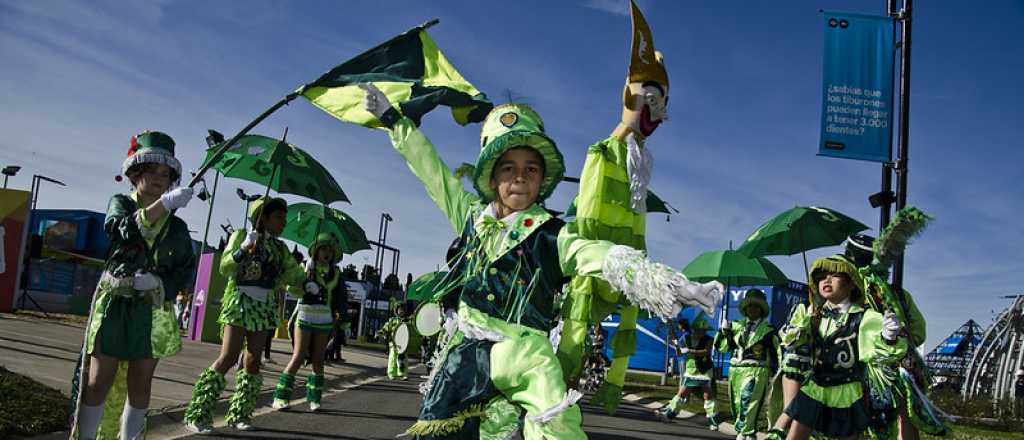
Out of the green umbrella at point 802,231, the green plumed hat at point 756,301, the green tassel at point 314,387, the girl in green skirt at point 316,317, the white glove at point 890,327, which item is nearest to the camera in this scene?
the white glove at point 890,327

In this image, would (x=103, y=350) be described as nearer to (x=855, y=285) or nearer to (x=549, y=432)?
(x=549, y=432)

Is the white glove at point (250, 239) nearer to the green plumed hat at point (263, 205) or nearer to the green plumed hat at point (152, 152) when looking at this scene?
the green plumed hat at point (263, 205)

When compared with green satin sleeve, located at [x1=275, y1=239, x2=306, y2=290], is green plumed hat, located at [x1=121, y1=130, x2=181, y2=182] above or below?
above

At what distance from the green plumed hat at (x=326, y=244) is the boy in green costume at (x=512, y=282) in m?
5.33

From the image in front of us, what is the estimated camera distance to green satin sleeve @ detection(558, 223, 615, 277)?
101 inches

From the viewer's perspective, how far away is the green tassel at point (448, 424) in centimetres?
273

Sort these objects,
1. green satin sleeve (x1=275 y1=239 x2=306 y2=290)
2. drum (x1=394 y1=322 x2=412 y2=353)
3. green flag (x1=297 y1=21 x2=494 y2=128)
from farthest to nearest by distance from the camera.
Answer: green satin sleeve (x1=275 y1=239 x2=306 y2=290), drum (x1=394 y1=322 x2=412 y2=353), green flag (x1=297 y1=21 x2=494 y2=128)

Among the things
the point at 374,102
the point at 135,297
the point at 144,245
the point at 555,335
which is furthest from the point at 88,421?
the point at 555,335

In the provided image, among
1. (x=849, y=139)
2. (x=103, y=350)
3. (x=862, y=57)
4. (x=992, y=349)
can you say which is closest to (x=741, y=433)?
(x=849, y=139)

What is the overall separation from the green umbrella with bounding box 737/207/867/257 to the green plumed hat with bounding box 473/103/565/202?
7566 millimetres

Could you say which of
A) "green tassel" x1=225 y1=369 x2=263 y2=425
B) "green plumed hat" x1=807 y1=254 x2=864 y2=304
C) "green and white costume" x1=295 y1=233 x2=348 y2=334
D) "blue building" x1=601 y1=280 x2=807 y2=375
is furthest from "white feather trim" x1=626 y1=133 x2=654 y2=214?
"blue building" x1=601 y1=280 x2=807 y2=375

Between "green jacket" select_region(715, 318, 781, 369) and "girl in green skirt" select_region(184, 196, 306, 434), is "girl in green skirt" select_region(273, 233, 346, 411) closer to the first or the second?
"girl in green skirt" select_region(184, 196, 306, 434)

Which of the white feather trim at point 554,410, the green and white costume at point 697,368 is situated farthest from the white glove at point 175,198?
the green and white costume at point 697,368

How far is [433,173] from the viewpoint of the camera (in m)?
3.61
